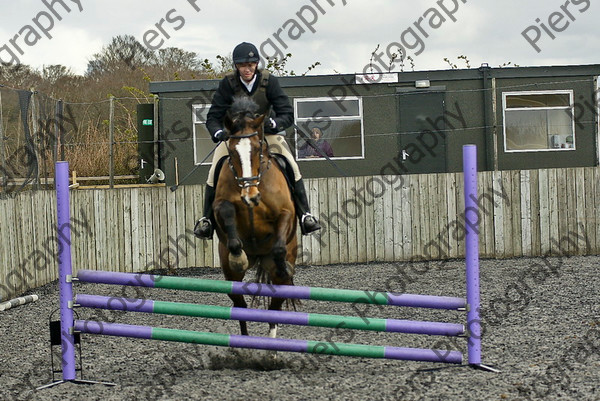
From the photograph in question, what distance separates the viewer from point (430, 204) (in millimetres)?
14156

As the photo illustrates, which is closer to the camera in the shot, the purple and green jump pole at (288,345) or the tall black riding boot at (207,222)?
the purple and green jump pole at (288,345)

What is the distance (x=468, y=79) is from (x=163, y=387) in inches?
532

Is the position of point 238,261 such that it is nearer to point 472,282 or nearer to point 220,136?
point 220,136

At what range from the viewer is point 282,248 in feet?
19.9

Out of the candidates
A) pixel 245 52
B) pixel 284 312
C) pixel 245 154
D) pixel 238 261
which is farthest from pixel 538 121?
pixel 284 312

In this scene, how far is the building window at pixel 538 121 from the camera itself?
57.0 ft

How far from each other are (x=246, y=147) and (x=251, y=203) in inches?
16.6

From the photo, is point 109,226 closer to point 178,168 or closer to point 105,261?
point 105,261

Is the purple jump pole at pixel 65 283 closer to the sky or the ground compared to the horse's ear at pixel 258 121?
closer to the ground

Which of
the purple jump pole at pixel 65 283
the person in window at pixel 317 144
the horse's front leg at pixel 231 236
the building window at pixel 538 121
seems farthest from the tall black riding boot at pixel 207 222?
the building window at pixel 538 121

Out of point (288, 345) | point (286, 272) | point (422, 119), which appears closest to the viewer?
point (288, 345)

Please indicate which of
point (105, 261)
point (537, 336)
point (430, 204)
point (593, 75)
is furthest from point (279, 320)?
point (593, 75)

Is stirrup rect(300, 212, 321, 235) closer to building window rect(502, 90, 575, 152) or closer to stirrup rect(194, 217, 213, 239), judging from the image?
stirrup rect(194, 217, 213, 239)

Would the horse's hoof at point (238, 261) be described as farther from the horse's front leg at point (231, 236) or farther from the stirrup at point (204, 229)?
the stirrup at point (204, 229)
